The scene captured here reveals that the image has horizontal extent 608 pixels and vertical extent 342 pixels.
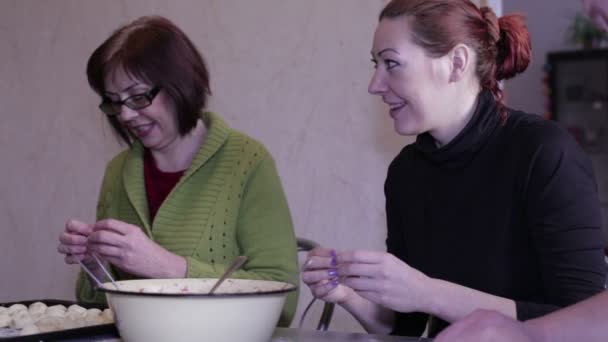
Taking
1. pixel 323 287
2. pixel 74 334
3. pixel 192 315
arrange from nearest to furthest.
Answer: pixel 192 315 < pixel 74 334 < pixel 323 287

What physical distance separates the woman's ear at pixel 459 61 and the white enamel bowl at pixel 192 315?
61 cm

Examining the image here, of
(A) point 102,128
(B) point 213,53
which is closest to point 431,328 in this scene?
(B) point 213,53

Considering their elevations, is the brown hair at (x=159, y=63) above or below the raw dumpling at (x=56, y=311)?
above

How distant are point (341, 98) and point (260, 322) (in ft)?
4.54

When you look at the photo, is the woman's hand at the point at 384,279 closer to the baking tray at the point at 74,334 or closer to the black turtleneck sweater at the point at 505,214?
the black turtleneck sweater at the point at 505,214

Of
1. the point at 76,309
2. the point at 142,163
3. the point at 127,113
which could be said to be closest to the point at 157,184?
the point at 142,163

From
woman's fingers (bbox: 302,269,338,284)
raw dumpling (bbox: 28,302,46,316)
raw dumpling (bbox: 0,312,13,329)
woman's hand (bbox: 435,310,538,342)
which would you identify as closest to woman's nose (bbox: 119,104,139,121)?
raw dumpling (bbox: 28,302,46,316)

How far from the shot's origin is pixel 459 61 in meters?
1.47

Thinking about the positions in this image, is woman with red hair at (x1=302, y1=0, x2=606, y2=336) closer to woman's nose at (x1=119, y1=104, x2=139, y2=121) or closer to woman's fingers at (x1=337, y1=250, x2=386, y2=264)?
woman's fingers at (x1=337, y1=250, x2=386, y2=264)

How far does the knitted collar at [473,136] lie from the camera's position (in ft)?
4.82

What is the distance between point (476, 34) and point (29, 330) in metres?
0.90

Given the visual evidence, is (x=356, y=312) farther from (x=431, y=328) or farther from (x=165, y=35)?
(x=165, y=35)

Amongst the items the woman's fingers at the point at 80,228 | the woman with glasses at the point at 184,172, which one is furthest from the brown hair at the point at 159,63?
the woman's fingers at the point at 80,228

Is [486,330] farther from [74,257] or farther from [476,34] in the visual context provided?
[74,257]
